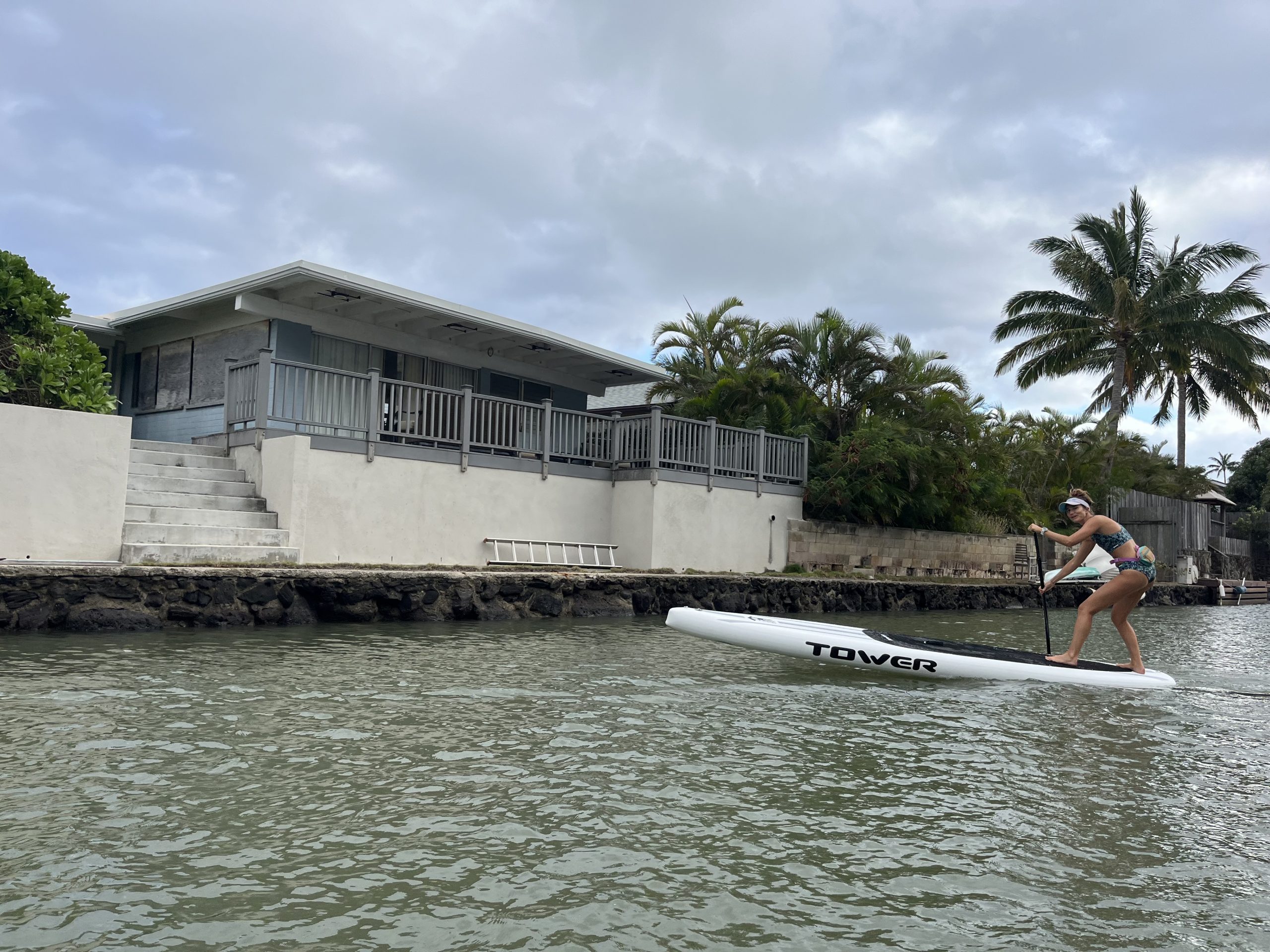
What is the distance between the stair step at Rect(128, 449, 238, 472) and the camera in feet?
48.0

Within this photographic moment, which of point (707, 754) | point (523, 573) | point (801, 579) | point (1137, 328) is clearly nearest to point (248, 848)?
point (707, 754)

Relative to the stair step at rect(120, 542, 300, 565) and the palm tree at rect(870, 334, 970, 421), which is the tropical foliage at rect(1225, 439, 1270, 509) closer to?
the palm tree at rect(870, 334, 970, 421)

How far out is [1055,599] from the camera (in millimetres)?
26266

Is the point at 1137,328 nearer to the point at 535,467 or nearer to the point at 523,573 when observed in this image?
the point at 535,467

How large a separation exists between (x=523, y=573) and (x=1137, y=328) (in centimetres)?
2602

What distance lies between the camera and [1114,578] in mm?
9789

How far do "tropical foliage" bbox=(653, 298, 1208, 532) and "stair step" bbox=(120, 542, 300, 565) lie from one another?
1133 cm

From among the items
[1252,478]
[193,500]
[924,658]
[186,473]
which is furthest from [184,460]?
[1252,478]

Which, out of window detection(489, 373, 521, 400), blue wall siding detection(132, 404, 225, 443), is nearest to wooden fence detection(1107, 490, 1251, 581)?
window detection(489, 373, 521, 400)

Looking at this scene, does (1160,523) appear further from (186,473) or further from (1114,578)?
(186,473)

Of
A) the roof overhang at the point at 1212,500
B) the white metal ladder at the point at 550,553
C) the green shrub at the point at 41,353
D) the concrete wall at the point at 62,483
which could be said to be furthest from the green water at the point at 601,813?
the roof overhang at the point at 1212,500

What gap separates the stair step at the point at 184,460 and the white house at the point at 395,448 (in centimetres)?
4

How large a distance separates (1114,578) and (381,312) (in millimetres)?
14185

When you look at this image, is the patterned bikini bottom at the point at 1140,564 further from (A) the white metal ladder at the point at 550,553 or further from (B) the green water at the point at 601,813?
(A) the white metal ladder at the point at 550,553
